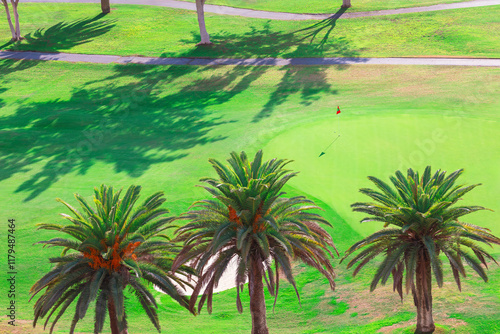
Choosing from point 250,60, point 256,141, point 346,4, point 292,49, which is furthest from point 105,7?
point 256,141

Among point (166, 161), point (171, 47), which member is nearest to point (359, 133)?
point (166, 161)

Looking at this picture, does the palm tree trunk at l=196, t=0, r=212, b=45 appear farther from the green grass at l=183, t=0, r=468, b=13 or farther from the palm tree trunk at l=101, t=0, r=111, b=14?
the palm tree trunk at l=101, t=0, r=111, b=14

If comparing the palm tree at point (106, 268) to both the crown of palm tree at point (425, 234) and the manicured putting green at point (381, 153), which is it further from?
the manicured putting green at point (381, 153)

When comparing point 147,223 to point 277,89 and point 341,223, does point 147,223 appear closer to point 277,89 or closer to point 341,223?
point 341,223

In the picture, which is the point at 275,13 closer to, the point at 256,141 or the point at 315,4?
the point at 315,4

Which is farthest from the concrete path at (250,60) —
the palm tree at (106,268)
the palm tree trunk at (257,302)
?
the palm tree at (106,268)

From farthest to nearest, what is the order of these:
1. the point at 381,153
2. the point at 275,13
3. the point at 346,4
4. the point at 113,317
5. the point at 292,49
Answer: the point at 275,13 < the point at 346,4 < the point at 292,49 < the point at 381,153 < the point at 113,317

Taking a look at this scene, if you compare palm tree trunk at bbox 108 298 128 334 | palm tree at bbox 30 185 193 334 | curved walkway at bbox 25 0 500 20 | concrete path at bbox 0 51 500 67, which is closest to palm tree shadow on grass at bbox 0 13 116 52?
concrete path at bbox 0 51 500 67
